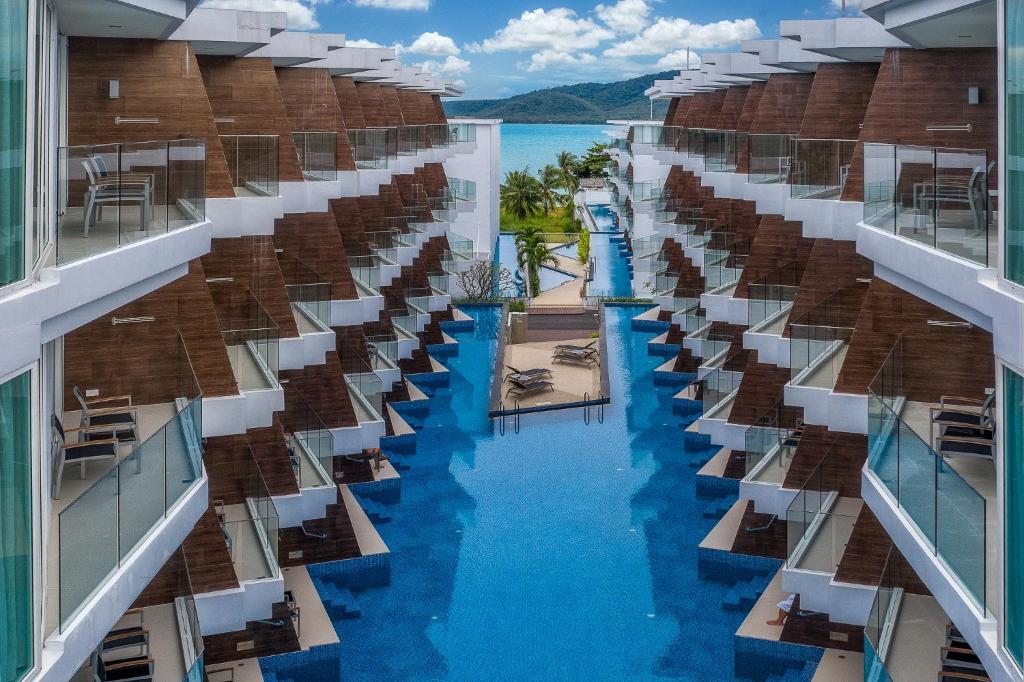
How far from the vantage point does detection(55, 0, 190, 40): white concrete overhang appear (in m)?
9.98

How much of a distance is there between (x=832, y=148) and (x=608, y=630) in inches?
267

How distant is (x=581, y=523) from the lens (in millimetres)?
19656

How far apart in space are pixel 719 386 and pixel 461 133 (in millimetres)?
17132

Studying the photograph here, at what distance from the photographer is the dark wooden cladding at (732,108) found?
26000mm

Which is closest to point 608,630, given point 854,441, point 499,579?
point 499,579

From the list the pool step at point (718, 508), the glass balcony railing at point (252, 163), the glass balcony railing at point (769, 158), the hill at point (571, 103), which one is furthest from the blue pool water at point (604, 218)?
the hill at point (571, 103)

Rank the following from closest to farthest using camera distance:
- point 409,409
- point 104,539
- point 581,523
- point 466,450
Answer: point 104,539 < point 581,523 < point 466,450 < point 409,409

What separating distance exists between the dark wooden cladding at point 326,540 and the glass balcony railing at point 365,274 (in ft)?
15.8

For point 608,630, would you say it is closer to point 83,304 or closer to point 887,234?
point 887,234

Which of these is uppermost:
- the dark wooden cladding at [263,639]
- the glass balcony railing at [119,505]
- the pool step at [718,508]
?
the glass balcony railing at [119,505]

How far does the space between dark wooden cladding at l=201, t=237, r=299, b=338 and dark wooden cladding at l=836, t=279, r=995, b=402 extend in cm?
757

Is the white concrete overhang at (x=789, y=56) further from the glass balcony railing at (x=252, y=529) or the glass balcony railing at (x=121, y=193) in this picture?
the glass balcony railing at (x=121, y=193)

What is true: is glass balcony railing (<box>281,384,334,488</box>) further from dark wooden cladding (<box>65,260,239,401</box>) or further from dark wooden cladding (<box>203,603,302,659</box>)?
dark wooden cladding (<box>65,260,239,401</box>)

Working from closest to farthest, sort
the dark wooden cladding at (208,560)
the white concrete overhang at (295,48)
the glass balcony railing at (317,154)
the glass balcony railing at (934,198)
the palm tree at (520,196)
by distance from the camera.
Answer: the glass balcony railing at (934,198)
the dark wooden cladding at (208,560)
the glass balcony railing at (317,154)
the white concrete overhang at (295,48)
the palm tree at (520,196)
